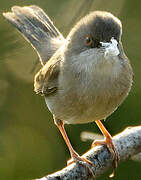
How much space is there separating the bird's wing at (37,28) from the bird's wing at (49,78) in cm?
51

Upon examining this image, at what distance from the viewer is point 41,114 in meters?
7.39

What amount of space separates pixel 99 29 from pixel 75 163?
1312 millimetres

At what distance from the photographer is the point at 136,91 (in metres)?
6.87

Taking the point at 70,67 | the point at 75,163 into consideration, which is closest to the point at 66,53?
the point at 70,67

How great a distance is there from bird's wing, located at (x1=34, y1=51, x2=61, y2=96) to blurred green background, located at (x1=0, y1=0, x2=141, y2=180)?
43 centimetres

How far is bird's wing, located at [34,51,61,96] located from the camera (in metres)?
6.00

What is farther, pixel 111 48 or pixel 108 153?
pixel 108 153

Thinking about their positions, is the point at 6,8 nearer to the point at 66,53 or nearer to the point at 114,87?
the point at 66,53

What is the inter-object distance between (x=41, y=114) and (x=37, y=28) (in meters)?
1.11

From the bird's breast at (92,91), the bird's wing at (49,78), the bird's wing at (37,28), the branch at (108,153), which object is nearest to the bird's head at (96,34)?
the bird's breast at (92,91)

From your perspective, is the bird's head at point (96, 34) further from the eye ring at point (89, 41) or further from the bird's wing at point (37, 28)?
the bird's wing at point (37, 28)

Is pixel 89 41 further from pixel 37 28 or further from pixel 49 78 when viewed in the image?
pixel 37 28

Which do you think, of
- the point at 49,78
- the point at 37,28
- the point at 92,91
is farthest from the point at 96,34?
the point at 37,28

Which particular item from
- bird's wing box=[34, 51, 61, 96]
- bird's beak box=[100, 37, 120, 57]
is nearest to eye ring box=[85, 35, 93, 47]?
bird's beak box=[100, 37, 120, 57]
